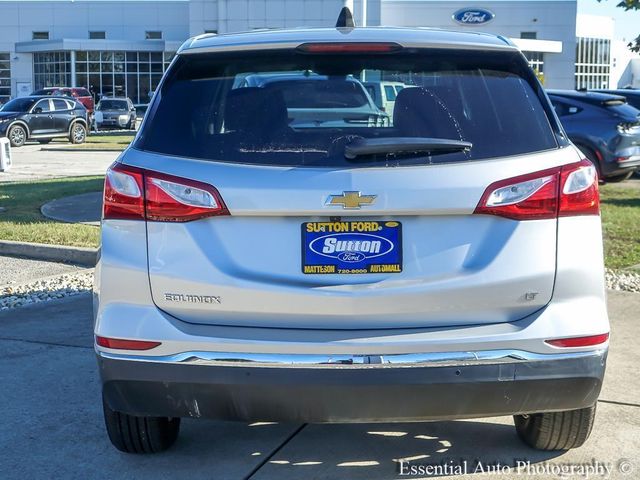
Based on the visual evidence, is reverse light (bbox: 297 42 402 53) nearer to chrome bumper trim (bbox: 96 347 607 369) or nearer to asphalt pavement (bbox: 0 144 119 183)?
chrome bumper trim (bbox: 96 347 607 369)

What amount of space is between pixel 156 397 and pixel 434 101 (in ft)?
5.18

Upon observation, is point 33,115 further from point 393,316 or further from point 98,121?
point 393,316

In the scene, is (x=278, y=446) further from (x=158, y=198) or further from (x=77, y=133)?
(x=77, y=133)

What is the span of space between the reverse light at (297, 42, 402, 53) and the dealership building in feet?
170

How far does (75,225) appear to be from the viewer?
10.8 metres

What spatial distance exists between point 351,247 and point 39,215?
9187mm

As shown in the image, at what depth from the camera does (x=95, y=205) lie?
12.9 meters

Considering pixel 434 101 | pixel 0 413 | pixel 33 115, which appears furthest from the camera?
pixel 33 115

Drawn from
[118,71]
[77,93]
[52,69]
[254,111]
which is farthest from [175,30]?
[254,111]

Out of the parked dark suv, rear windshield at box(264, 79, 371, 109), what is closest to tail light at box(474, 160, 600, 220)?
rear windshield at box(264, 79, 371, 109)

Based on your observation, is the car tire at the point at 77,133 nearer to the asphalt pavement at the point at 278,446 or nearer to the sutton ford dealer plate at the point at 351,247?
the asphalt pavement at the point at 278,446

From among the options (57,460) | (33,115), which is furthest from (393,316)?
(33,115)

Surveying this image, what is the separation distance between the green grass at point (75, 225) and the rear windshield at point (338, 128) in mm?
5593

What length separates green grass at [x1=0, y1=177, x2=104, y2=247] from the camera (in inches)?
389
